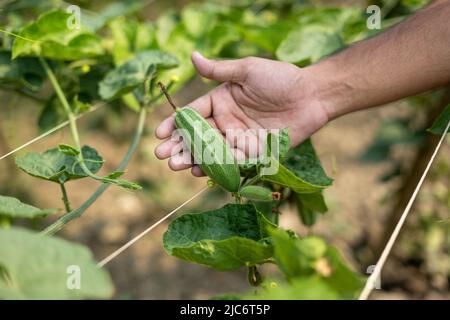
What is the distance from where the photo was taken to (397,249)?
217 centimetres

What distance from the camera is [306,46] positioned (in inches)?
56.4

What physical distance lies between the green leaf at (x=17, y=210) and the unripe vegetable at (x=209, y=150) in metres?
0.33

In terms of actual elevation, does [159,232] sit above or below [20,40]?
below

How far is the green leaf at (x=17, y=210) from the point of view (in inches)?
32.2

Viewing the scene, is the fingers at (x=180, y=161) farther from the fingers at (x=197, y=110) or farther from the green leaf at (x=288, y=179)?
the green leaf at (x=288, y=179)

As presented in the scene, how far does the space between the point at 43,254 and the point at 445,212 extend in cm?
198

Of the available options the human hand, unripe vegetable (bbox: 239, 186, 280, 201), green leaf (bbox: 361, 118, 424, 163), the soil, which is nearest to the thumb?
the human hand

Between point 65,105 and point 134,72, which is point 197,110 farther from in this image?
point 65,105

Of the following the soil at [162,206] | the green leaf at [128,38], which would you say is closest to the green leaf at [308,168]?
the green leaf at [128,38]

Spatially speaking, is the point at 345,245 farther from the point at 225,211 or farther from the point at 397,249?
the point at 225,211

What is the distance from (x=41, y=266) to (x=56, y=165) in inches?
18.6
